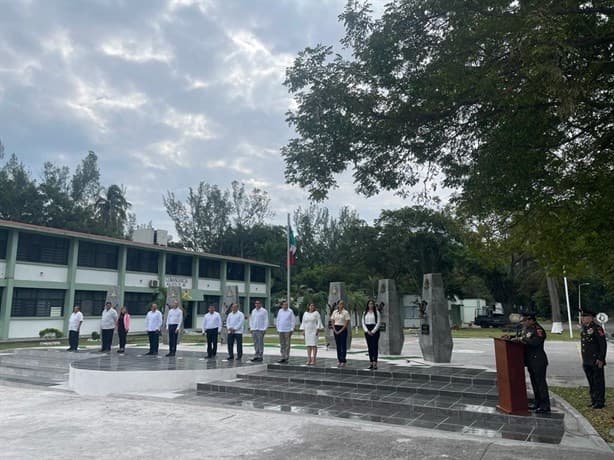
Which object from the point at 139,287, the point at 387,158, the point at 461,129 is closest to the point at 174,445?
the point at 387,158

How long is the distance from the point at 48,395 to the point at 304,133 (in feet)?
24.4

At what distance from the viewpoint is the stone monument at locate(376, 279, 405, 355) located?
1530 cm

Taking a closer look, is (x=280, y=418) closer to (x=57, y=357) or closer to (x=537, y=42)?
(x=537, y=42)

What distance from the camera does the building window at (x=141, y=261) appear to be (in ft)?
104

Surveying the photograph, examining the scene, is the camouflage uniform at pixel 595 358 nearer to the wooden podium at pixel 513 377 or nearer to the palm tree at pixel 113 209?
the wooden podium at pixel 513 377

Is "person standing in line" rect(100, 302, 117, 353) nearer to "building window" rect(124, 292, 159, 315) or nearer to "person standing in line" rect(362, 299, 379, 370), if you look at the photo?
"person standing in line" rect(362, 299, 379, 370)

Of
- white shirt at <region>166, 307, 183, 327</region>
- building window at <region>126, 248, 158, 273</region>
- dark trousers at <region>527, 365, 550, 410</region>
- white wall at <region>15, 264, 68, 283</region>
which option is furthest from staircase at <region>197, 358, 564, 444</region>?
building window at <region>126, 248, 158, 273</region>

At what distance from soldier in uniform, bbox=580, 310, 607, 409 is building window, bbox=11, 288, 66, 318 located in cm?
2633

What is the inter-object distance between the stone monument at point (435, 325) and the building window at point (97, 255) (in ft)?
73.8

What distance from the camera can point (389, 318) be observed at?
603 inches

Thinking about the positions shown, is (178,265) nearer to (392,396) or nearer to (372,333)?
(372,333)

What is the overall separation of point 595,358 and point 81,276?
27.2 meters

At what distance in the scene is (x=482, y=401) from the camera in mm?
8336

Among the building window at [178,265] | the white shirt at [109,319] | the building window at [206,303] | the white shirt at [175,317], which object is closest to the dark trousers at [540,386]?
the white shirt at [175,317]
